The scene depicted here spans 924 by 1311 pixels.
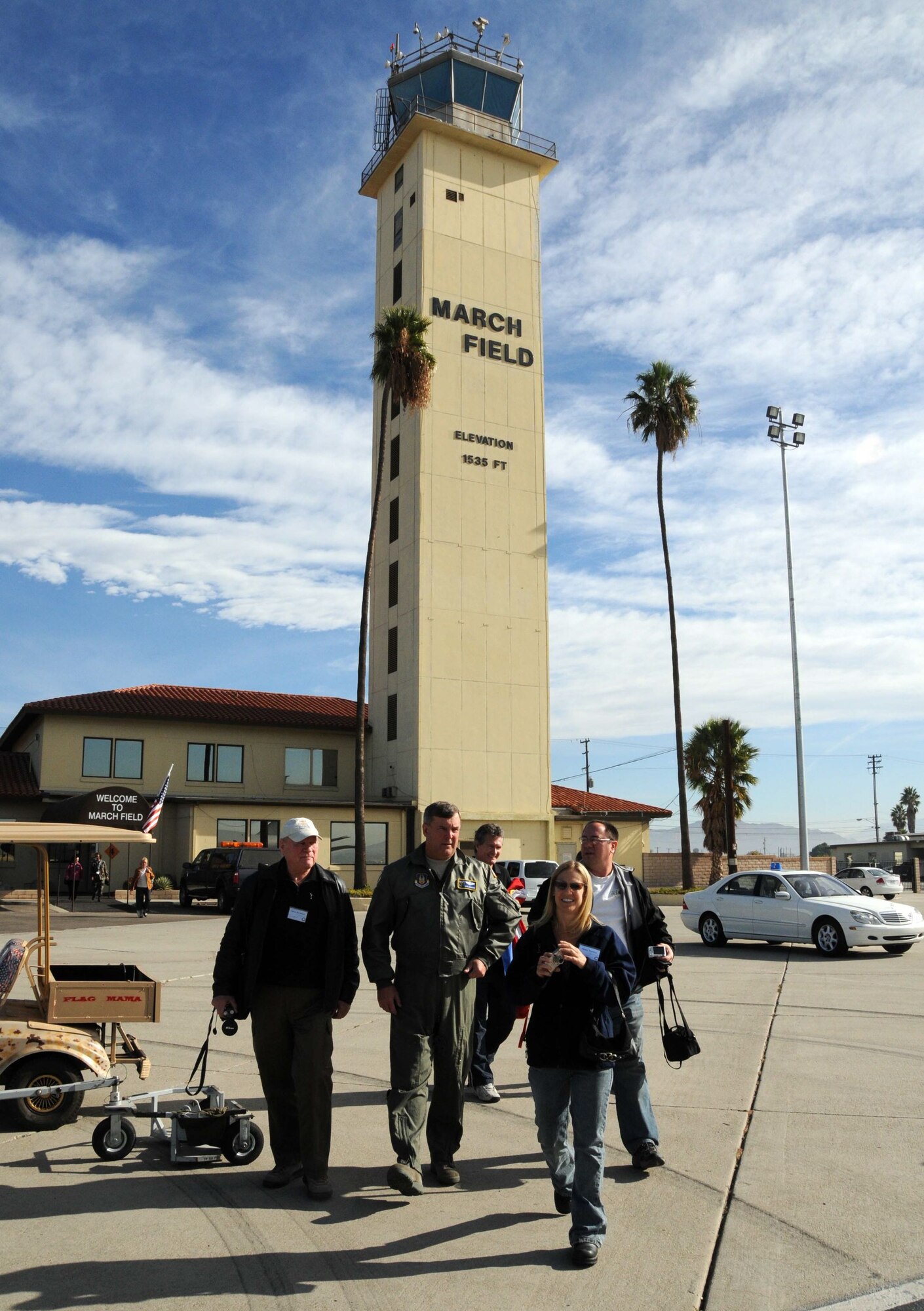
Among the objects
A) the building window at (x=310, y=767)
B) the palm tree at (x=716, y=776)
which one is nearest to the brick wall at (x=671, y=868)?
the palm tree at (x=716, y=776)

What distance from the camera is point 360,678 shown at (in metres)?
36.8

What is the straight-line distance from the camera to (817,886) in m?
19.1

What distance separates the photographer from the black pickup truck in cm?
2938

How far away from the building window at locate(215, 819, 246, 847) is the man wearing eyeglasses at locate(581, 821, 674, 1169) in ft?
108

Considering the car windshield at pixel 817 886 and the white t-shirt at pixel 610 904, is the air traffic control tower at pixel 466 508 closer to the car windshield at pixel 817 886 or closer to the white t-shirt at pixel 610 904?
the car windshield at pixel 817 886

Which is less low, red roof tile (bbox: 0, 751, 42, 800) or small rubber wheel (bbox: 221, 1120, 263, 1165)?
red roof tile (bbox: 0, 751, 42, 800)

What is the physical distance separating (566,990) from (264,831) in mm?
35025

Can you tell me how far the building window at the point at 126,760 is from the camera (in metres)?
39.1

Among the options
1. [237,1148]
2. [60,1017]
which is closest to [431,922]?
[237,1148]

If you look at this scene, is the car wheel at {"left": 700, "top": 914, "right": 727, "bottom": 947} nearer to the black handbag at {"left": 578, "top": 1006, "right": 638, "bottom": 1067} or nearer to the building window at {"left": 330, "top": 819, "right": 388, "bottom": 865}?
the black handbag at {"left": 578, "top": 1006, "right": 638, "bottom": 1067}

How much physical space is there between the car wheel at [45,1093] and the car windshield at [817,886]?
14.4 meters

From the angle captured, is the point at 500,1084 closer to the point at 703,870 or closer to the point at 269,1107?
the point at 269,1107

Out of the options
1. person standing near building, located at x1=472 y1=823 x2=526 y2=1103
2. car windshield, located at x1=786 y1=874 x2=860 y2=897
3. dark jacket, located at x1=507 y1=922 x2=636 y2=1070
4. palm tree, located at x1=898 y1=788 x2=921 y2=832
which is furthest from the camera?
palm tree, located at x1=898 y1=788 x2=921 y2=832

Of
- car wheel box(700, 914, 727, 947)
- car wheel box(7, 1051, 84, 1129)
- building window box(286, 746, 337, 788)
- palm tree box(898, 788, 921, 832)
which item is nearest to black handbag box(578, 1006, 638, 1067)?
car wheel box(7, 1051, 84, 1129)
